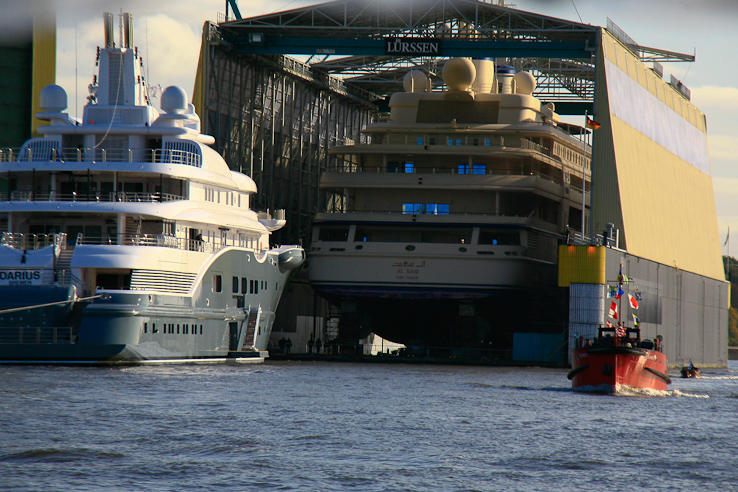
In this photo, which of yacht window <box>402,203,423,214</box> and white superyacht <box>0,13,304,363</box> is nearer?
white superyacht <box>0,13,304,363</box>

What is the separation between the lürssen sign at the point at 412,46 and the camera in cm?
6831

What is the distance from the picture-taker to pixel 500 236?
6775cm

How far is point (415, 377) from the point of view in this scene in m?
50.2

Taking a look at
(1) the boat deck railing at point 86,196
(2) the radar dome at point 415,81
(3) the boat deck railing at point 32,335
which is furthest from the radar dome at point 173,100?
(2) the radar dome at point 415,81

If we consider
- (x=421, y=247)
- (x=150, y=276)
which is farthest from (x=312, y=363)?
(x=150, y=276)

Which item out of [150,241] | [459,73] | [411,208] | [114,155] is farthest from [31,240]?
[459,73]

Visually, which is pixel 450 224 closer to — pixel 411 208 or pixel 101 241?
pixel 411 208

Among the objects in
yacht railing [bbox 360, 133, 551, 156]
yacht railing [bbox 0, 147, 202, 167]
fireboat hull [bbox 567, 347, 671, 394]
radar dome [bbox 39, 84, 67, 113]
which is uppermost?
yacht railing [bbox 360, 133, 551, 156]

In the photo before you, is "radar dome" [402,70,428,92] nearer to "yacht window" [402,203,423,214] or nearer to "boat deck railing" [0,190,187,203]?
"yacht window" [402,203,423,214]

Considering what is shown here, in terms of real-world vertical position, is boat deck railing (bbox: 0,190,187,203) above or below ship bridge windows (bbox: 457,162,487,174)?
below

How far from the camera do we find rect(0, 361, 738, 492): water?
2153 centimetres

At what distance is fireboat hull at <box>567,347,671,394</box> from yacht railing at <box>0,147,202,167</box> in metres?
22.2

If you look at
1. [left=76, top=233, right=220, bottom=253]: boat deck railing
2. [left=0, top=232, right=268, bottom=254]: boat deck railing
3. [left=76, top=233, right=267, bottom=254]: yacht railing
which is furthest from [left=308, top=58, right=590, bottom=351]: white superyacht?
[left=76, top=233, right=220, bottom=253]: boat deck railing

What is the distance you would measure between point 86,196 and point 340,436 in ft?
95.7
